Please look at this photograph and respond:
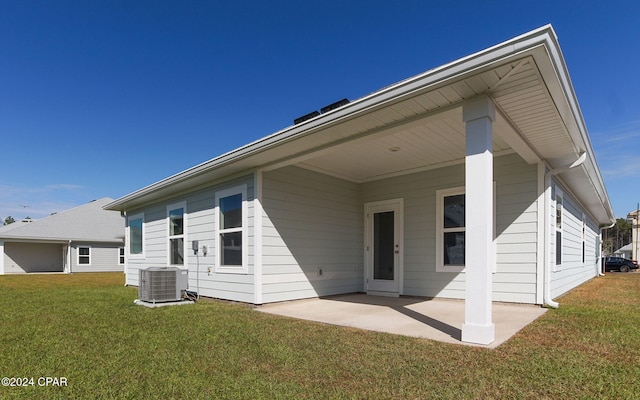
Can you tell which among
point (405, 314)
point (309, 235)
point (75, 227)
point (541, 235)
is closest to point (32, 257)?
point (75, 227)

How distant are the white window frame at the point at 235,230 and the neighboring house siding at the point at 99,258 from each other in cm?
1933

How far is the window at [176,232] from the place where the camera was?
27.8 feet

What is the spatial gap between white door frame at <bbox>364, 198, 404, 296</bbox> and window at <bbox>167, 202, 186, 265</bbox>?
4494mm

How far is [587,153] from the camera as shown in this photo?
5754 millimetres

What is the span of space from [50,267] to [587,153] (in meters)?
28.5

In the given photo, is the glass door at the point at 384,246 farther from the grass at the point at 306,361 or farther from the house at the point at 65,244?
the house at the point at 65,244

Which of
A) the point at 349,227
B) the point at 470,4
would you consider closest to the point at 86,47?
the point at 349,227

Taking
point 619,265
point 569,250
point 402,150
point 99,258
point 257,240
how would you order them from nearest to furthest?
point 402,150, point 257,240, point 569,250, point 99,258, point 619,265

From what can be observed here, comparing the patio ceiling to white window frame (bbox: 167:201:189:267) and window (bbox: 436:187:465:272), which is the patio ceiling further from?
white window frame (bbox: 167:201:189:267)

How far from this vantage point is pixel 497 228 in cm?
598

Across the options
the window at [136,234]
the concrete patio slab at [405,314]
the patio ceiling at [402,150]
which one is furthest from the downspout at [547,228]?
the window at [136,234]

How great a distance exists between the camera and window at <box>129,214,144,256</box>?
34.5 ft

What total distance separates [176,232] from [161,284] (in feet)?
8.29

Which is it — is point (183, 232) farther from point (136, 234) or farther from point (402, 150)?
point (402, 150)
